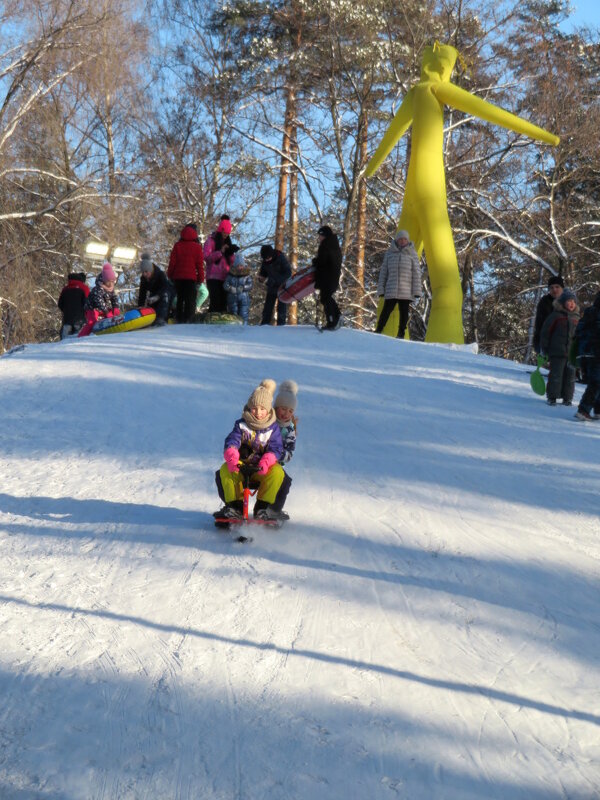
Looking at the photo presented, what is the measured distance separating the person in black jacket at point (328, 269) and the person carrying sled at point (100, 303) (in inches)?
136

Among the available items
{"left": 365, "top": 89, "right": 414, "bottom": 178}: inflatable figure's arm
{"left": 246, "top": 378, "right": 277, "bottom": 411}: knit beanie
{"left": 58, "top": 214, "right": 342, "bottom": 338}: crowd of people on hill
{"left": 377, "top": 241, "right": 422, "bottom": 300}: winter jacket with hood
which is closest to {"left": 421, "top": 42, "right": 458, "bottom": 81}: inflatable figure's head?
{"left": 365, "top": 89, "right": 414, "bottom": 178}: inflatable figure's arm

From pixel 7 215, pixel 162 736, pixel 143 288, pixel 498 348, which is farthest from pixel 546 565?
pixel 498 348

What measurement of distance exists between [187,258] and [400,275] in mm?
3418

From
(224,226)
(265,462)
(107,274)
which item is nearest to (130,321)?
(107,274)

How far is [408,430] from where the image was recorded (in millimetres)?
8477

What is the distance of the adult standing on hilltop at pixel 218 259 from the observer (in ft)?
49.5

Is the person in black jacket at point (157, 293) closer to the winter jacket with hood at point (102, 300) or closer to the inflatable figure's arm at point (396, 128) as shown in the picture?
the winter jacket with hood at point (102, 300)

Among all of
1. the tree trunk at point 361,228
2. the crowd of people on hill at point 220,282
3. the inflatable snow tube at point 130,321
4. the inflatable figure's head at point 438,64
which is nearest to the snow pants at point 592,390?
the crowd of people on hill at point 220,282

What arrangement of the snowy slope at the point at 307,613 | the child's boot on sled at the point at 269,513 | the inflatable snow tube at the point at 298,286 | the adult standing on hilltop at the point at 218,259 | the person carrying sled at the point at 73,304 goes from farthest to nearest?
1. the person carrying sled at the point at 73,304
2. the adult standing on hilltop at the point at 218,259
3. the inflatable snow tube at the point at 298,286
4. the child's boot on sled at the point at 269,513
5. the snowy slope at the point at 307,613

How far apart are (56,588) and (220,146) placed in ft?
73.6

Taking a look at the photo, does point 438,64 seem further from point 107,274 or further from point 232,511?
point 232,511

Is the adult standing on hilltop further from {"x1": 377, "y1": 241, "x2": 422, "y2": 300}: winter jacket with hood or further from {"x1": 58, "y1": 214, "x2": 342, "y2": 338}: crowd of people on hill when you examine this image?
{"x1": 377, "y1": 241, "x2": 422, "y2": 300}: winter jacket with hood

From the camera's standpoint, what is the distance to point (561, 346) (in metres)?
10.2

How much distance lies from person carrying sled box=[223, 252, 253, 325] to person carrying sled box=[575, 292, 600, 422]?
22.3ft
